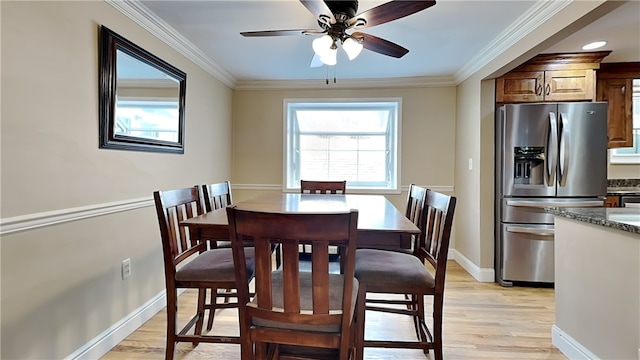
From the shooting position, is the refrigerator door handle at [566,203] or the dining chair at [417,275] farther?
the refrigerator door handle at [566,203]

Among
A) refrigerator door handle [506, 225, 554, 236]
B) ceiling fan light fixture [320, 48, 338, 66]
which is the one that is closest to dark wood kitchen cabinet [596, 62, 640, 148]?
refrigerator door handle [506, 225, 554, 236]

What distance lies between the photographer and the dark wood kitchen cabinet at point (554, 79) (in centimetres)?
297

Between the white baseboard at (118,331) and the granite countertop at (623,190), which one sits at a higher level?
the granite countertop at (623,190)

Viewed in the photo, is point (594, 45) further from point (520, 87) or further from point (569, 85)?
point (520, 87)

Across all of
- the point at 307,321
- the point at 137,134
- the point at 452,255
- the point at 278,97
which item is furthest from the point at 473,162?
the point at 137,134

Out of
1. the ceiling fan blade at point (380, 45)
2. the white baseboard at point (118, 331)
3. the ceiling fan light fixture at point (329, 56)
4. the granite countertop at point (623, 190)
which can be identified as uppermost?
the ceiling fan blade at point (380, 45)

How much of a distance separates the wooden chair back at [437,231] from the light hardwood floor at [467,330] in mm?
617

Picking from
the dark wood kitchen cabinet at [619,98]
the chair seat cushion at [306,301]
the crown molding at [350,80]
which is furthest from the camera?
the dark wood kitchen cabinet at [619,98]

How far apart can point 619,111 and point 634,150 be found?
2.10ft

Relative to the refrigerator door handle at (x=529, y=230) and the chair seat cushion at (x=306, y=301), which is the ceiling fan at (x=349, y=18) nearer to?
the chair seat cushion at (x=306, y=301)

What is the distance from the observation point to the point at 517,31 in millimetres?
2418

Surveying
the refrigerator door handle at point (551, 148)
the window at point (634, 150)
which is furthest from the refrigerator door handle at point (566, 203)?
the window at point (634, 150)

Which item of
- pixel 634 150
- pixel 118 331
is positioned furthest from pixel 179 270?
pixel 634 150

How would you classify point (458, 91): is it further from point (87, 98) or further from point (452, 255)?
point (87, 98)
